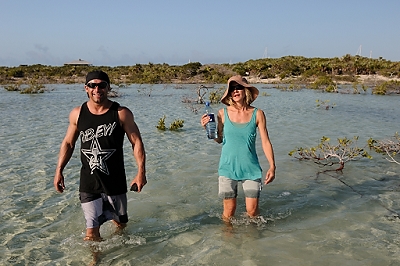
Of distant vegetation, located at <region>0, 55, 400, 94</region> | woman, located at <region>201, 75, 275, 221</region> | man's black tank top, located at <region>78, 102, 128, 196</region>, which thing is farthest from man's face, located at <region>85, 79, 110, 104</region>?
distant vegetation, located at <region>0, 55, 400, 94</region>

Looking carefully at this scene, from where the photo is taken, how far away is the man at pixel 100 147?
12.1ft

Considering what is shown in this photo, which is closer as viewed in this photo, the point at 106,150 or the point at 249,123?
the point at 106,150

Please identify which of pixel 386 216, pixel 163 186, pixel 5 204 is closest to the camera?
pixel 386 216

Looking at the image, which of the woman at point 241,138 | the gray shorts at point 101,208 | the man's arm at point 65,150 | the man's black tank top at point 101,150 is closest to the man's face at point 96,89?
the man's black tank top at point 101,150

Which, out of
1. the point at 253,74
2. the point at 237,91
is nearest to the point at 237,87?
the point at 237,91

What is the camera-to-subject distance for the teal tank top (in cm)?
423

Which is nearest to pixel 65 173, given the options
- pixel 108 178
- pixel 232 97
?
pixel 108 178

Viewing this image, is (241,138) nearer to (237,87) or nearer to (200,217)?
(237,87)

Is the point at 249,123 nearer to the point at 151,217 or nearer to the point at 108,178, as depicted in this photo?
the point at 108,178

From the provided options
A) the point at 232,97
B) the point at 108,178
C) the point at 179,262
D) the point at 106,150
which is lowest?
the point at 179,262

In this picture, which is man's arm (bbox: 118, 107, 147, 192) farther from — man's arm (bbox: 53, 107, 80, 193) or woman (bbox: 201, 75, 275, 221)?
woman (bbox: 201, 75, 275, 221)

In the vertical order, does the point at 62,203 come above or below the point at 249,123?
below

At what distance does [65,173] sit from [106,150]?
3.97m

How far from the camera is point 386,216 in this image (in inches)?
201
